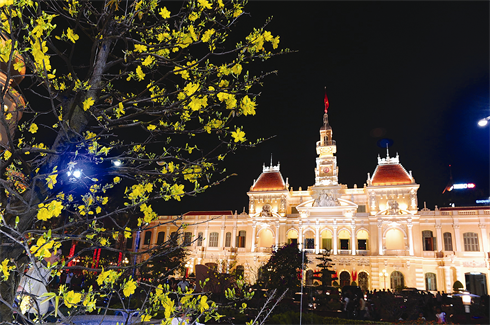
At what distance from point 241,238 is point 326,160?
13.6m

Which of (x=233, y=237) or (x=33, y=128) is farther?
(x=233, y=237)

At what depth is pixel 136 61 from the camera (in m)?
2.97

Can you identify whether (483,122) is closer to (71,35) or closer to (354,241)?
(71,35)

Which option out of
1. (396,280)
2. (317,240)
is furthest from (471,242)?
(317,240)

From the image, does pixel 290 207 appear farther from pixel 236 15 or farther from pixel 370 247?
pixel 236 15

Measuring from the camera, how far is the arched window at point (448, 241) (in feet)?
96.5

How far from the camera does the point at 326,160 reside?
3600 cm

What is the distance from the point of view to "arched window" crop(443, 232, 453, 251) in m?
29.4

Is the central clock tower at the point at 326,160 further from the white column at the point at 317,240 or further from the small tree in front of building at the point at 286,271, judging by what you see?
the small tree in front of building at the point at 286,271

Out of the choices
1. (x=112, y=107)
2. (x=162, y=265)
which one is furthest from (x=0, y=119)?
(x=162, y=265)

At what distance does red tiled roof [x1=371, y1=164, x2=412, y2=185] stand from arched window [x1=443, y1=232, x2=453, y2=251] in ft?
19.6

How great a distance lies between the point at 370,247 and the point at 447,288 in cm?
711

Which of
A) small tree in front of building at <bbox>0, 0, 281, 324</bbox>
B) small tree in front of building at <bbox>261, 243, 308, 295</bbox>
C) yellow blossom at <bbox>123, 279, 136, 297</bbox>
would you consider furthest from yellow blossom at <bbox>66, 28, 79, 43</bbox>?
small tree in front of building at <bbox>261, 243, 308, 295</bbox>

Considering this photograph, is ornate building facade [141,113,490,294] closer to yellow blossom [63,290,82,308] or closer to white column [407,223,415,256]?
white column [407,223,415,256]
